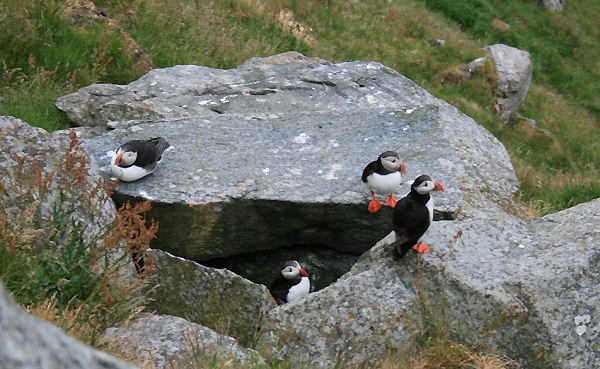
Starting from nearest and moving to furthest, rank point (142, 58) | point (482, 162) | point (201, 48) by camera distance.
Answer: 1. point (482, 162)
2. point (142, 58)
3. point (201, 48)

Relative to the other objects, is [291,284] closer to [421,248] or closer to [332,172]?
[332,172]

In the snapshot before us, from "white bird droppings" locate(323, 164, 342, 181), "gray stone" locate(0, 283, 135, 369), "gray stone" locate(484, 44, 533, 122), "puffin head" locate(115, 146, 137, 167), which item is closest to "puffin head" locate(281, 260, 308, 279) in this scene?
"white bird droppings" locate(323, 164, 342, 181)

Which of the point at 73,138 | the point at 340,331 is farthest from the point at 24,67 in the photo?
the point at 340,331

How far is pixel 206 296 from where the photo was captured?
641 centimetres

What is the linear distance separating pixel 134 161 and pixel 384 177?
2206 mm

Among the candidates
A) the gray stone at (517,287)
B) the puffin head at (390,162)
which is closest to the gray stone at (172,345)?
the gray stone at (517,287)

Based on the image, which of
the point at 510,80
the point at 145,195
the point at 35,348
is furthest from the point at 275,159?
the point at 510,80

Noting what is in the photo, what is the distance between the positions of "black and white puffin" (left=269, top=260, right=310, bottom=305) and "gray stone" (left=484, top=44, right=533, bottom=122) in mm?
11311

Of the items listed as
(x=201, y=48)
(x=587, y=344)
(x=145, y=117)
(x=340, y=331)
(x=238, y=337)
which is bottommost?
(x=201, y=48)

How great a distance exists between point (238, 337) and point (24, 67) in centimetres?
531

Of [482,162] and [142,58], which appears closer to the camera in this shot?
[482,162]

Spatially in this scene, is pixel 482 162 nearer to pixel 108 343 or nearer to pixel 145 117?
pixel 145 117

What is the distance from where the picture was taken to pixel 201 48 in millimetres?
Answer: 12414

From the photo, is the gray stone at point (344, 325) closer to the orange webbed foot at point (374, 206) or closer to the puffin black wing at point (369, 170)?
the orange webbed foot at point (374, 206)
